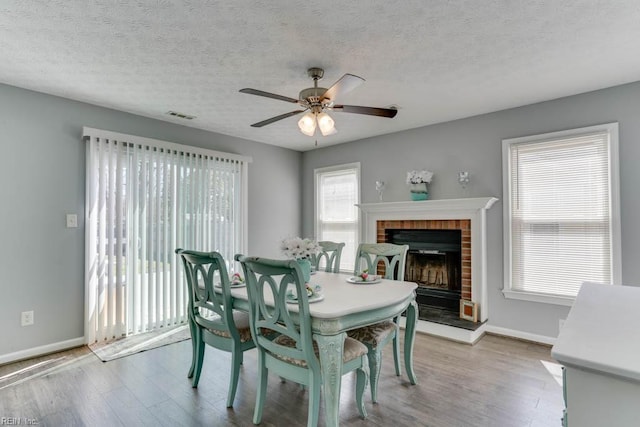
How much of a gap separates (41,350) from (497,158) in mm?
4957

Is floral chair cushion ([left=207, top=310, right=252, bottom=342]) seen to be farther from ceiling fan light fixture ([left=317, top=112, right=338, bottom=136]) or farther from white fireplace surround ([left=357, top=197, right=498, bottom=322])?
white fireplace surround ([left=357, top=197, right=498, bottom=322])

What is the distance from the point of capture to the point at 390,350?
3352 millimetres

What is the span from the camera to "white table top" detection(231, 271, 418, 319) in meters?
1.83

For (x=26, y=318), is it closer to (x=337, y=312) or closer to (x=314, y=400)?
(x=314, y=400)

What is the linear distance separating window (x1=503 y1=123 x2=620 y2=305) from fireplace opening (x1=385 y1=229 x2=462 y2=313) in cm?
61

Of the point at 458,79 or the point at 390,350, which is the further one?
the point at 390,350

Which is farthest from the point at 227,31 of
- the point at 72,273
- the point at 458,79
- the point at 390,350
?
the point at 390,350

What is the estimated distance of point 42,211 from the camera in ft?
10.5

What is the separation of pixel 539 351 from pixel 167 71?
4.18 meters

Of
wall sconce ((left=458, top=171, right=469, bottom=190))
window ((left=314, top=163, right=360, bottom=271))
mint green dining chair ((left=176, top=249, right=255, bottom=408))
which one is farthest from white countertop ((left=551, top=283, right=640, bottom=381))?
window ((left=314, top=163, right=360, bottom=271))

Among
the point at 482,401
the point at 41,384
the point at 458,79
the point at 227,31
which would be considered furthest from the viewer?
the point at 458,79

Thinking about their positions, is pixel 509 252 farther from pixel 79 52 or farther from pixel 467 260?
pixel 79 52

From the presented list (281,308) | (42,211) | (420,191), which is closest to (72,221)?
(42,211)

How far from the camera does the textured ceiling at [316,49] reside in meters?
1.98
